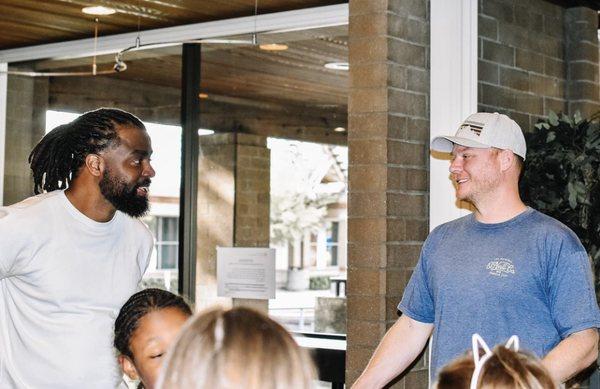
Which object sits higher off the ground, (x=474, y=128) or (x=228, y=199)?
(x=474, y=128)

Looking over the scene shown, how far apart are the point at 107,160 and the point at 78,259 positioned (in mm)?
325

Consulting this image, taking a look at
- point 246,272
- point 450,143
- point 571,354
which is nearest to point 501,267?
point 571,354

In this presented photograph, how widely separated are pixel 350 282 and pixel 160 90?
274cm

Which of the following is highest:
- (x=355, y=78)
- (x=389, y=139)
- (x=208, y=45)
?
(x=208, y=45)

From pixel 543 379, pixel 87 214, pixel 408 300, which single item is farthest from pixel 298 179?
pixel 543 379

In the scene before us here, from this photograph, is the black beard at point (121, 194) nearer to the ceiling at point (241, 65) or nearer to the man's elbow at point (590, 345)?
the man's elbow at point (590, 345)

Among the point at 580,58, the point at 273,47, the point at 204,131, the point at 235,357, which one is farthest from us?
the point at 204,131

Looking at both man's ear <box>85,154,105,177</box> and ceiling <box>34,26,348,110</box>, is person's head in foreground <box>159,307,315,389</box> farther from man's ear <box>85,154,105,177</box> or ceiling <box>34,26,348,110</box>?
Result: ceiling <box>34,26,348,110</box>

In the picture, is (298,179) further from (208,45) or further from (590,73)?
(590,73)

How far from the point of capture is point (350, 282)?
14.6 ft

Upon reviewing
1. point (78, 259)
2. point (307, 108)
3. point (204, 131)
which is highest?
point (307, 108)

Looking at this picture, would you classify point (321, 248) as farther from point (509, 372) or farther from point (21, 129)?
point (509, 372)

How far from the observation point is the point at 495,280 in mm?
3270

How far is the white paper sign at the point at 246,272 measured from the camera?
6.05 metres
